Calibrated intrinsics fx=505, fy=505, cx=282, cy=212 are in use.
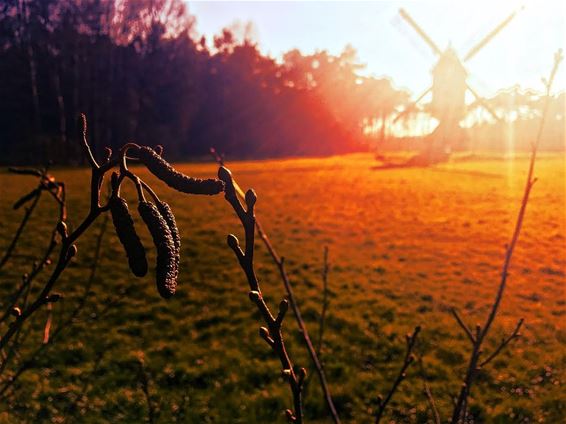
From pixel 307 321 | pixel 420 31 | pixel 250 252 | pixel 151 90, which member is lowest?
pixel 307 321

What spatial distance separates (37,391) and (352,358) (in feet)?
13.7

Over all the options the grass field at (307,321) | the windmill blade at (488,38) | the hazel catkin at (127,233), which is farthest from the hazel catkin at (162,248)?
the windmill blade at (488,38)

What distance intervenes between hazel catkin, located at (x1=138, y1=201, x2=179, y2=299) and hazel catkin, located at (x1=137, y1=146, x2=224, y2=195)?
0.18 feet

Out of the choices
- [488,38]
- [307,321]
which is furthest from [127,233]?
[488,38]

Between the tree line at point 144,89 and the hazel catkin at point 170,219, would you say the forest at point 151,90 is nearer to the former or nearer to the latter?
the tree line at point 144,89

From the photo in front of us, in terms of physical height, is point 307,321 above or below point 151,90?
Result: below

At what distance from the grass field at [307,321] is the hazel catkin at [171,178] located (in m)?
1.62

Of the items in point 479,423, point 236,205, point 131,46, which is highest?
point 131,46

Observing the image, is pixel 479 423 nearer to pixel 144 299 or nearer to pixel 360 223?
pixel 144 299

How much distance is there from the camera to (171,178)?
0.69 meters

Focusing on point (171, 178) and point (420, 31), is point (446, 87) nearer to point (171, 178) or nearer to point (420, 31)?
point (420, 31)

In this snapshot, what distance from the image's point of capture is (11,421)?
551 cm

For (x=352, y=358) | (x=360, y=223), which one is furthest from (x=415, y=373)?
(x=360, y=223)

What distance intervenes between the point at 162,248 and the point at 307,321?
8.19 meters
